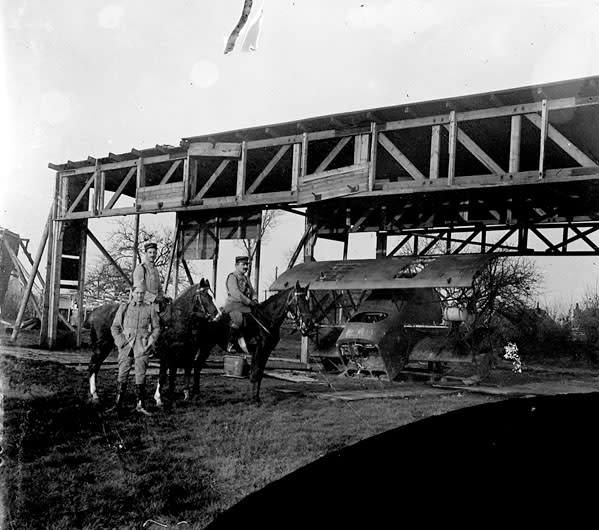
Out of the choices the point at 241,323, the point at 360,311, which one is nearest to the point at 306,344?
the point at 360,311

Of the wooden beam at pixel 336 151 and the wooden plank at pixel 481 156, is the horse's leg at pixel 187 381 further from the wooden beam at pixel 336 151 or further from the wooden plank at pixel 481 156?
the wooden plank at pixel 481 156

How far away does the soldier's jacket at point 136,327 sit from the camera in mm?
7039

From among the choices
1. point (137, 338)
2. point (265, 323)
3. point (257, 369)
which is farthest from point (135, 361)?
point (265, 323)

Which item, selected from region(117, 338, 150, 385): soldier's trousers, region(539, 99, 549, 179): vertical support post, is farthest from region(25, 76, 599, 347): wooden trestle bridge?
region(117, 338, 150, 385): soldier's trousers

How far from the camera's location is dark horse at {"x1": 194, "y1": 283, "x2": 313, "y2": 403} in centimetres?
895

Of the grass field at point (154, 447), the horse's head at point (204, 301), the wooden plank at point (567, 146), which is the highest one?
the wooden plank at point (567, 146)

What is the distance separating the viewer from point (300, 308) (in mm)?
8977

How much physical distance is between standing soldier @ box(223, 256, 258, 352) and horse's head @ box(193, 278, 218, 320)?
0.78 meters

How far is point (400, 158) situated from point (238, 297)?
396cm

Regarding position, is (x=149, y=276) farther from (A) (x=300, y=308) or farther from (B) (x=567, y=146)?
(B) (x=567, y=146)

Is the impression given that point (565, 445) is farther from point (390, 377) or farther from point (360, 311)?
point (360, 311)

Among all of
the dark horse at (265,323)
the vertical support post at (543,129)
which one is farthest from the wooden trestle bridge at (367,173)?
the dark horse at (265,323)

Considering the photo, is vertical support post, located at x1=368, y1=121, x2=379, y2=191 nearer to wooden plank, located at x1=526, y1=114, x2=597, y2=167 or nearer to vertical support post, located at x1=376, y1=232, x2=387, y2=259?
wooden plank, located at x1=526, y1=114, x2=597, y2=167

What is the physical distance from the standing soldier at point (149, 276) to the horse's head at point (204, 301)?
43.3 inches
